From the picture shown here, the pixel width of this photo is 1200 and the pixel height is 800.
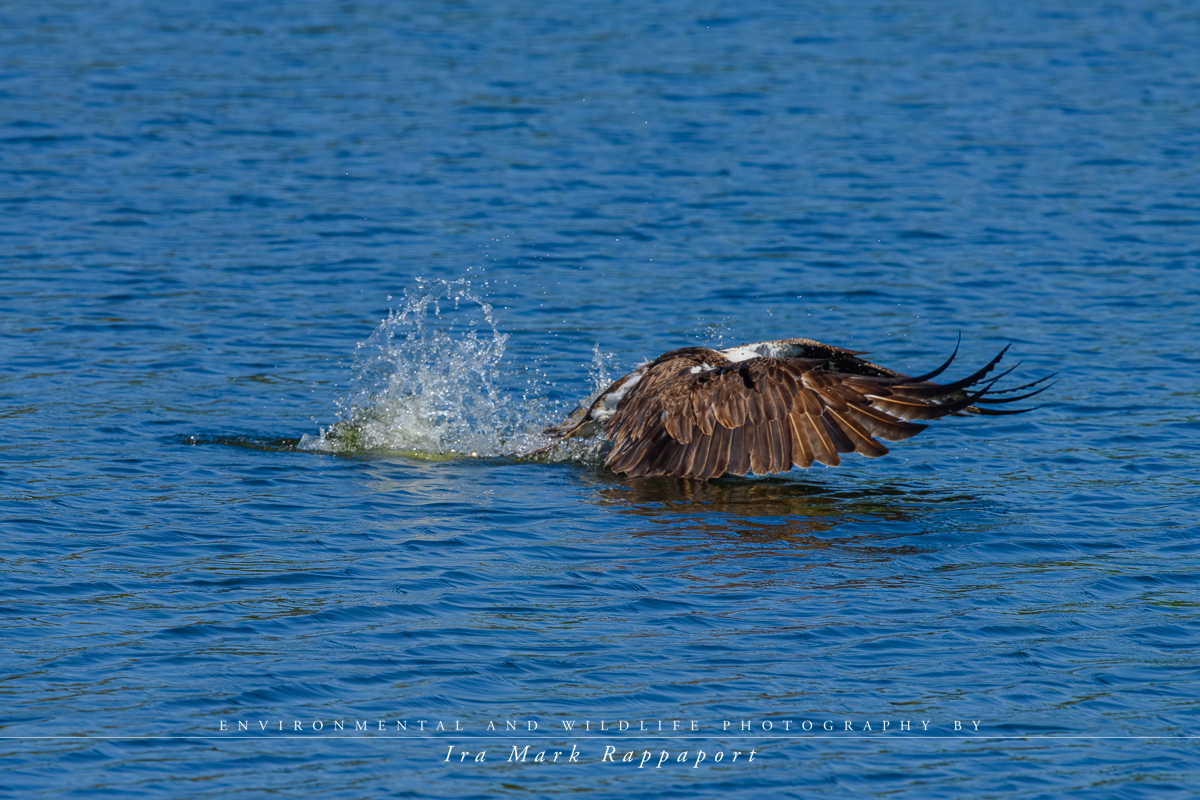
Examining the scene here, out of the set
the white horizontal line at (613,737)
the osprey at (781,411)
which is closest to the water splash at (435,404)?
the osprey at (781,411)

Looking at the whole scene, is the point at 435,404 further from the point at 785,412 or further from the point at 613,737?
the point at 613,737

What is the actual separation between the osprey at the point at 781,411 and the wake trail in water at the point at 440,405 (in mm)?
1066

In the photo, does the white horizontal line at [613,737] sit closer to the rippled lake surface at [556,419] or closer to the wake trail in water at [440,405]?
the rippled lake surface at [556,419]

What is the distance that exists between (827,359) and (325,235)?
828cm

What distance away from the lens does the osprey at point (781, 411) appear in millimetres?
9633

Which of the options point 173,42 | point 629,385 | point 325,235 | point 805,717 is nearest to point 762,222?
point 325,235

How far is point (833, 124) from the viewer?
2180 centimetres

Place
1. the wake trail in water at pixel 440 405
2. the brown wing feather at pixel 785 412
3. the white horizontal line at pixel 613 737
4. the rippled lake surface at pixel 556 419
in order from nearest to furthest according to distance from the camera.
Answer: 1. the white horizontal line at pixel 613 737
2. the rippled lake surface at pixel 556 419
3. the brown wing feather at pixel 785 412
4. the wake trail in water at pixel 440 405

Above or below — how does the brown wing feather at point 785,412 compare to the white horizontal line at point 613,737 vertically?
above

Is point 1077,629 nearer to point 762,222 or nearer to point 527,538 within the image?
point 527,538

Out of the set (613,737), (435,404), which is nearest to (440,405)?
(435,404)

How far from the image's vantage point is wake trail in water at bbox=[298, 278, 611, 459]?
436 inches

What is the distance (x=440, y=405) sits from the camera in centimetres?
1155

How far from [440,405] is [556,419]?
0.86m
